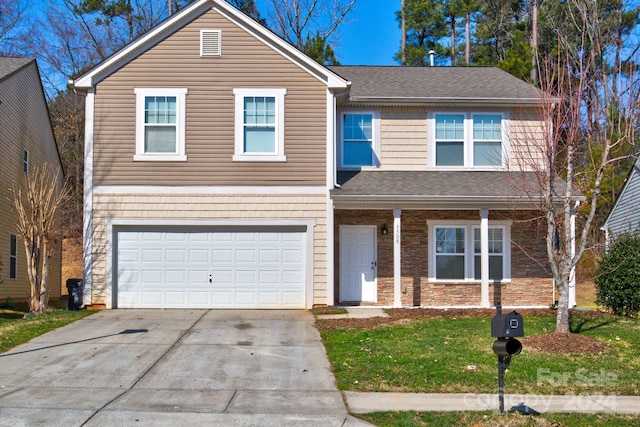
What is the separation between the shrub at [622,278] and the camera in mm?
15812

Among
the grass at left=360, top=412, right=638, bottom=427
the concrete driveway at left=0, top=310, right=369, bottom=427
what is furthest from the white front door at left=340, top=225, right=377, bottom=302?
the grass at left=360, top=412, right=638, bottom=427

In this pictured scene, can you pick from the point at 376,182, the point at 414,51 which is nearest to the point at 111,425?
the point at 376,182

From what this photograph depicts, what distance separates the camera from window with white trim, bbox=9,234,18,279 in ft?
66.3

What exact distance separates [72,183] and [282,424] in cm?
3185

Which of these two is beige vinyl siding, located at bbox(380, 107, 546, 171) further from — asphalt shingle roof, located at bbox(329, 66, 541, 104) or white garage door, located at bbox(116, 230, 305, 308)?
white garage door, located at bbox(116, 230, 305, 308)

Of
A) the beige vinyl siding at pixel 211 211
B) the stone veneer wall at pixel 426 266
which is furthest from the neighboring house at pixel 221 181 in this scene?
the stone veneer wall at pixel 426 266

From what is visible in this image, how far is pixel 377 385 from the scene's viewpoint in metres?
9.34

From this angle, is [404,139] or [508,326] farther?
[404,139]

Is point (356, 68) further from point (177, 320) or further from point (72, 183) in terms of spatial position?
point (72, 183)

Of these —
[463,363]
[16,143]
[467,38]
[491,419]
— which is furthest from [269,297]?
[467,38]

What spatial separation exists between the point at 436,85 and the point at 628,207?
10873 millimetres

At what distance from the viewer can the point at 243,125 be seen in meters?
16.5

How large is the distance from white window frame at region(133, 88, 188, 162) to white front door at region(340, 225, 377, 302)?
4.56m

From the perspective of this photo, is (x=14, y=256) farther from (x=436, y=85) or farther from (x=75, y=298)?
(x=436, y=85)
